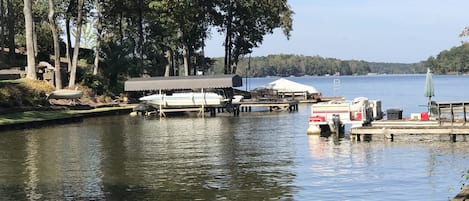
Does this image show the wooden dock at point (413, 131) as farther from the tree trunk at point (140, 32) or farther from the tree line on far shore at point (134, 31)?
the tree trunk at point (140, 32)

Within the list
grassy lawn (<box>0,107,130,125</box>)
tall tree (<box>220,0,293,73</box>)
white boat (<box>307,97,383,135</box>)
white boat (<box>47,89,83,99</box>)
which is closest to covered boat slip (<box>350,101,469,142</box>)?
white boat (<box>307,97,383,135</box>)

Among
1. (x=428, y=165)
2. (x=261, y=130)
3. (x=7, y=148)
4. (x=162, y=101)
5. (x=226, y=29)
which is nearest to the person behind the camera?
(x=428, y=165)

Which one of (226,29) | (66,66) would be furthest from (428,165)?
(226,29)

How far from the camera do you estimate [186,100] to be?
52656 millimetres

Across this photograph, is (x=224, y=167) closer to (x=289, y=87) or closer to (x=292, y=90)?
(x=292, y=90)

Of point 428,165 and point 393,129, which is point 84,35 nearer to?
point 393,129

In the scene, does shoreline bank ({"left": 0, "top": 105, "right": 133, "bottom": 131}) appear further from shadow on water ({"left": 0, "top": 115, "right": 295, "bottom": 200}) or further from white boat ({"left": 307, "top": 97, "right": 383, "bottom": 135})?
white boat ({"left": 307, "top": 97, "right": 383, "bottom": 135})

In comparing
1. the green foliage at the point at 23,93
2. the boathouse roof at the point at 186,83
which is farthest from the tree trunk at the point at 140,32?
the green foliage at the point at 23,93

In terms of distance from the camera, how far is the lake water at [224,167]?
17078 millimetres

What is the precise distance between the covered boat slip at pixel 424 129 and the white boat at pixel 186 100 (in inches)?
902

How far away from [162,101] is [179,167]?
31.4 meters

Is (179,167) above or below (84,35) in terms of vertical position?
below

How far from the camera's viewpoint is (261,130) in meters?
36.3

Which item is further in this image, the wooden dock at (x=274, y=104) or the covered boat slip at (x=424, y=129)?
the wooden dock at (x=274, y=104)
